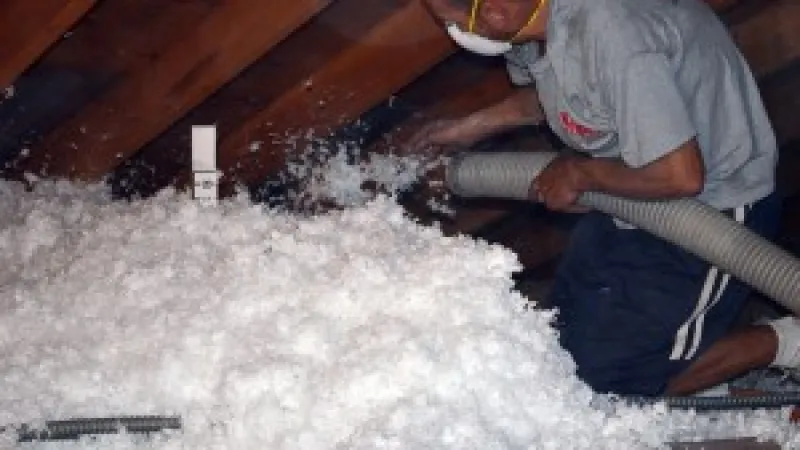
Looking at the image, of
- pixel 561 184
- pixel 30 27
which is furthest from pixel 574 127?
pixel 30 27

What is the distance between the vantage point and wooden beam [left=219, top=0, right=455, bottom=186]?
1985mm

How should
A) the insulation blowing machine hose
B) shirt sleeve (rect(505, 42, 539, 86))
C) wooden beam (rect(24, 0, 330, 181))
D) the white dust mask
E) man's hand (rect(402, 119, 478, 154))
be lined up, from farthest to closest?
man's hand (rect(402, 119, 478, 154)) < wooden beam (rect(24, 0, 330, 181)) < shirt sleeve (rect(505, 42, 539, 86)) < the white dust mask < the insulation blowing machine hose

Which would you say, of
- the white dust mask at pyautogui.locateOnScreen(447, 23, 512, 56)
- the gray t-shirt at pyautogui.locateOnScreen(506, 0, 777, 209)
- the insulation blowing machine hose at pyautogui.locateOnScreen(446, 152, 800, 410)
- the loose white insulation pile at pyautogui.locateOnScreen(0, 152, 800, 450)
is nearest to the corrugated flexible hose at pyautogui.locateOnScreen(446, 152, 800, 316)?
the insulation blowing machine hose at pyautogui.locateOnScreen(446, 152, 800, 410)

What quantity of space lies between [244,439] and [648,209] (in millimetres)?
853

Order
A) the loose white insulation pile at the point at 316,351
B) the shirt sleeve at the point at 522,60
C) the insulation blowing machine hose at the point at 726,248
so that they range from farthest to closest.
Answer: the shirt sleeve at the point at 522,60
the insulation blowing machine hose at the point at 726,248
the loose white insulation pile at the point at 316,351

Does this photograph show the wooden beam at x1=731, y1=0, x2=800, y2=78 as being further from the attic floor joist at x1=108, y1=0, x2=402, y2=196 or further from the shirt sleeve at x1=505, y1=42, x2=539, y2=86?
the attic floor joist at x1=108, y1=0, x2=402, y2=196

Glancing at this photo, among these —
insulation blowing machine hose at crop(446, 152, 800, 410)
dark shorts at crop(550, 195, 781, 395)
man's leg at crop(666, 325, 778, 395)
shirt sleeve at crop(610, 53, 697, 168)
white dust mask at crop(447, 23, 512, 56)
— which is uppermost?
white dust mask at crop(447, 23, 512, 56)

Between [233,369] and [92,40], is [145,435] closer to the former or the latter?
[233,369]

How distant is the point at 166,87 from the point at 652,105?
121 centimetres

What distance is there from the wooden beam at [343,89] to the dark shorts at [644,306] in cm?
57

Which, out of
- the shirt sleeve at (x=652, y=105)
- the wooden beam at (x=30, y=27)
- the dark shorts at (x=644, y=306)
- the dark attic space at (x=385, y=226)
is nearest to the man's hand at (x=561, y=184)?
the dark attic space at (x=385, y=226)

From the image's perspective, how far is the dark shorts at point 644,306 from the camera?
166 cm

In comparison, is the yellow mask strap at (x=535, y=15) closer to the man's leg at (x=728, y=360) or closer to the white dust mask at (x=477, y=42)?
the white dust mask at (x=477, y=42)

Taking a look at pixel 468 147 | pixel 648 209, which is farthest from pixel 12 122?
pixel 648 209
